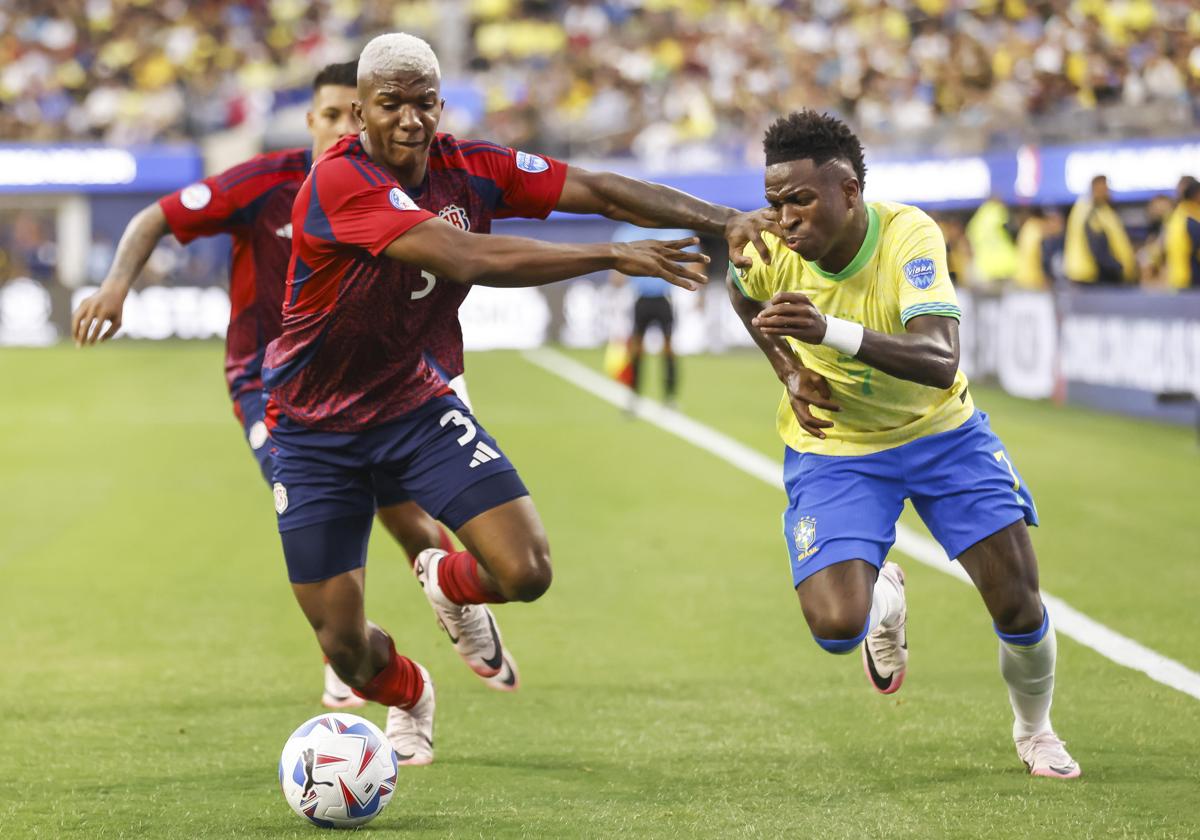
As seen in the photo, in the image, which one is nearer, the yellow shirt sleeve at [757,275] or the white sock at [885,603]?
the white sock at [885,603]

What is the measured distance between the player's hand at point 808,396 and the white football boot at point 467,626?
53.8 inches

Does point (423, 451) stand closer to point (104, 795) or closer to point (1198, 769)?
point (104, 795)

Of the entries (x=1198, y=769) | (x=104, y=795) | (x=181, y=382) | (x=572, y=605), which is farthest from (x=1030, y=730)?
(x=181, y=382)

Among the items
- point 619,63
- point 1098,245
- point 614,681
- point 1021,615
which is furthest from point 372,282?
point 619,63

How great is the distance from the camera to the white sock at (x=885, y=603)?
5805 millimetres

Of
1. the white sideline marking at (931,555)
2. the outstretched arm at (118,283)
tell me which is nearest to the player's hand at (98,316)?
the outstretched arm at (118,283)

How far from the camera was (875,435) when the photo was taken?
19.3 ft

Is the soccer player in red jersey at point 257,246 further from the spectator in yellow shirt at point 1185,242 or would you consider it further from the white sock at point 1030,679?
the spectator in yellow shirt at point 1185,242

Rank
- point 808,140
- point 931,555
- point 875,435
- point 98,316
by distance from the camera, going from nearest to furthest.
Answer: point 808,140 < point 875,435 < point 98,316 < point 931,555

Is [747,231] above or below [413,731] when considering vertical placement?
above

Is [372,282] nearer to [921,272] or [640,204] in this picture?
[640,204]

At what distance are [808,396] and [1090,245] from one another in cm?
1496

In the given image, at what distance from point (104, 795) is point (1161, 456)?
1170 cm

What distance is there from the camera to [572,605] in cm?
926
